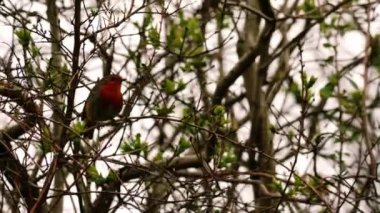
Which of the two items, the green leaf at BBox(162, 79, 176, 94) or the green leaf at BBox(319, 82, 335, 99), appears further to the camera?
the green leaf at BBox(319, 82, 335, 99)

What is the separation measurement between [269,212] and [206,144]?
0.70m

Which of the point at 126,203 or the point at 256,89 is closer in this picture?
the point at 126,203

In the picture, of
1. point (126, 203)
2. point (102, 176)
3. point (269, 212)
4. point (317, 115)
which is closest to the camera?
point (126, 203)

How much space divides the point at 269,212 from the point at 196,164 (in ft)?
2.15

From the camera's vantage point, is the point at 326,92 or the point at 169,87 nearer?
the point at 169,87

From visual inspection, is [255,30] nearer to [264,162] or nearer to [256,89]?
[256,89]

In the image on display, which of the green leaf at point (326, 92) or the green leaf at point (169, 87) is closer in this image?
the green leaf at point (169, 87)

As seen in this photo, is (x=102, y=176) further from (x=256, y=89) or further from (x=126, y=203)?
(x=256, y=89)

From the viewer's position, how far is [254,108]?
8094 millimetres

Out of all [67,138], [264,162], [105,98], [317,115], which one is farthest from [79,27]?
[317,115]

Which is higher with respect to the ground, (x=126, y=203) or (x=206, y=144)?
(x=206, y=144)

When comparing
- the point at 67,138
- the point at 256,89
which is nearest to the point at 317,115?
the point at 256,89

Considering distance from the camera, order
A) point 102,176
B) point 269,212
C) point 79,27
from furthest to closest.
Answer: point 269,212 → point 102,176 → point 79,27

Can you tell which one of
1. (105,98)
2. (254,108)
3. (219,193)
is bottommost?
(219,193)
